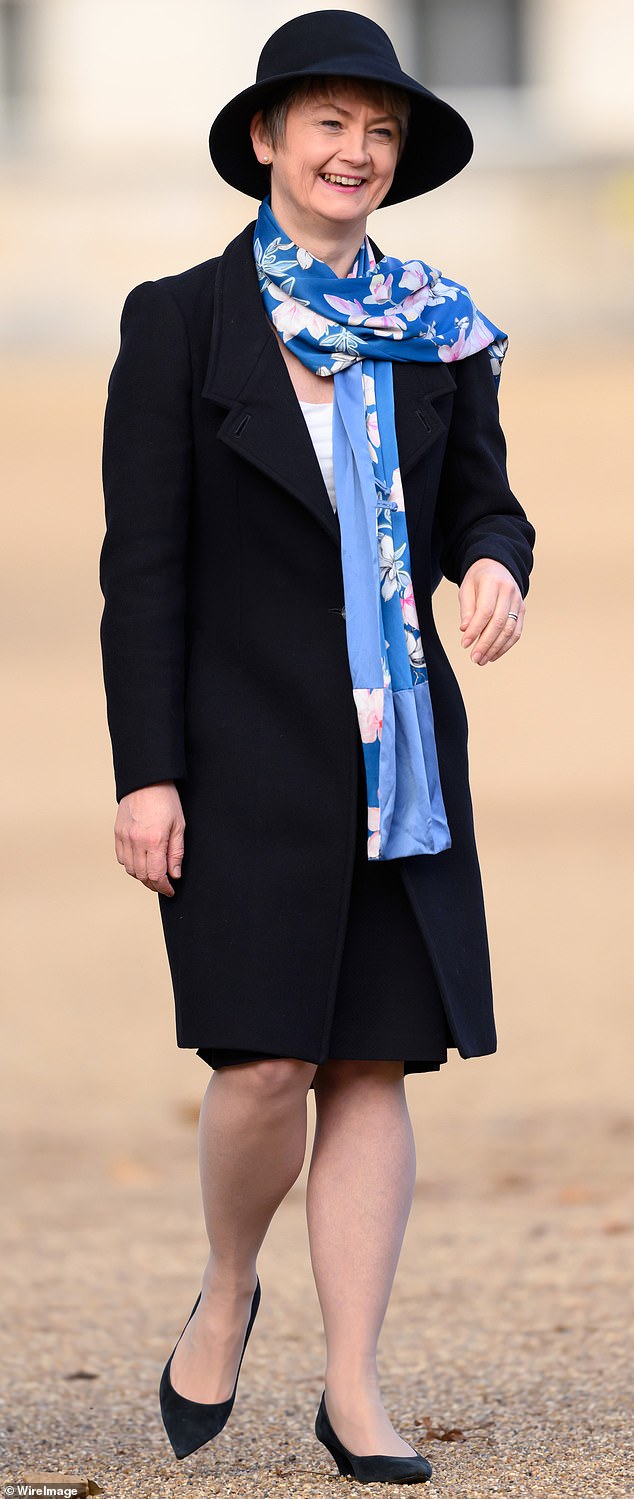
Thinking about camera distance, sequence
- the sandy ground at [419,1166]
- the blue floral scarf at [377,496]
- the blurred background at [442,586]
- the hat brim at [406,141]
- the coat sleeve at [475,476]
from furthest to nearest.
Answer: the blurred background at [442,586] < the sandy ground at [419,1166] < the coat sleeve at [475,476] < the hat brim at [406,141] < the blue floral scarf at [377,496]

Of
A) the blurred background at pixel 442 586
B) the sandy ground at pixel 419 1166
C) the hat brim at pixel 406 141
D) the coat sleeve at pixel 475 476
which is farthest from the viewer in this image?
the blurred background at pixel 442 586

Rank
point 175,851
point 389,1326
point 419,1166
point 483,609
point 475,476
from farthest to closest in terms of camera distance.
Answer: point 419,1166 < point 389,1326 < point 475,476 < point 175,851 < point 483,609

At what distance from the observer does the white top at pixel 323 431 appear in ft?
9.84

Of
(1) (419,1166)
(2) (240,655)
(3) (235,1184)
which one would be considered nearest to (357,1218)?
(3) (235,1184)

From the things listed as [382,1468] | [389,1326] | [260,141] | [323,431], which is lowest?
[389,1326]

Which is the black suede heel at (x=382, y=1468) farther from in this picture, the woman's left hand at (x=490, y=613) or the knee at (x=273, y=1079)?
the woman's left hand at (x=490, y=613)

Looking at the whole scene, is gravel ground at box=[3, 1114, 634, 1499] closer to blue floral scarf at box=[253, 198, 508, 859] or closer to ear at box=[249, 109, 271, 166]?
blue floral scarf at box=[253, 198, 508, 859]

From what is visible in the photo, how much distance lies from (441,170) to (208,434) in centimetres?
54

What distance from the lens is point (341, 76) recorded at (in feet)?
9.73

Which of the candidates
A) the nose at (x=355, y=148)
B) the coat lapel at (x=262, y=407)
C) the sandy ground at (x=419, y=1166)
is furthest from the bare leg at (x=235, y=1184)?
the nose at (x=355, y=148)

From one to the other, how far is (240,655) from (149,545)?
185 mm

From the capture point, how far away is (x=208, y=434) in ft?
9.84

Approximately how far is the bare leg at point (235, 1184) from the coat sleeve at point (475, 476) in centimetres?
72

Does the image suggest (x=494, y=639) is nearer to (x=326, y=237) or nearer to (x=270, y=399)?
(x=270, y=399)
